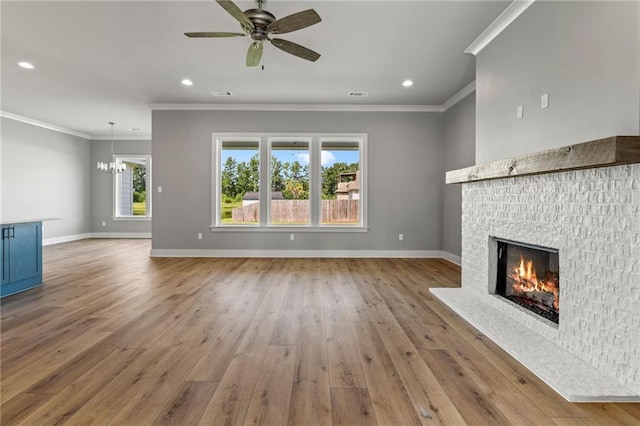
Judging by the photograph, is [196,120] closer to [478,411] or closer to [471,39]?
[471,39]

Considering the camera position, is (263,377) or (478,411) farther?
(263,377)

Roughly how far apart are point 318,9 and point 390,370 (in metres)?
3.23

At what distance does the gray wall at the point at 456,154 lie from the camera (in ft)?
17.0

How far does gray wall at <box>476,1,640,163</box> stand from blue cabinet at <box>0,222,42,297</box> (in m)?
5.52

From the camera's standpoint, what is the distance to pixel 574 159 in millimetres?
2074

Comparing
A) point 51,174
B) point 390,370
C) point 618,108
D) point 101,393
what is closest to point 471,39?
point 618,108

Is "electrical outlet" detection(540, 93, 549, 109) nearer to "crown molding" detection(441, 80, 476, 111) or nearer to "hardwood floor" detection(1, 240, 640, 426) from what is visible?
"hardwood floor" detection(1, 240, 640, 426)

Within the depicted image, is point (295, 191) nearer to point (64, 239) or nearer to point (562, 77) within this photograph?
point (562, 77)

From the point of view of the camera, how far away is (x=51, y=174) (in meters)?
7.96

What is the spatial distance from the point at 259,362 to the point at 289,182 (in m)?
4.65

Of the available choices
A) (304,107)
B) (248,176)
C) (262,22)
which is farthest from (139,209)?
(262,22)

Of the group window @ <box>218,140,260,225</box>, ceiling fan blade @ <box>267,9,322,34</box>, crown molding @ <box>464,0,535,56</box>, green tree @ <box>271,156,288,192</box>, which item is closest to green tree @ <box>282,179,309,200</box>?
green tree @ <box>271,156,288,192</box>

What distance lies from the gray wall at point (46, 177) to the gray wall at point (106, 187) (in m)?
0.16

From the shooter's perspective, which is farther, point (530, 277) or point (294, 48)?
point (294, 48)
